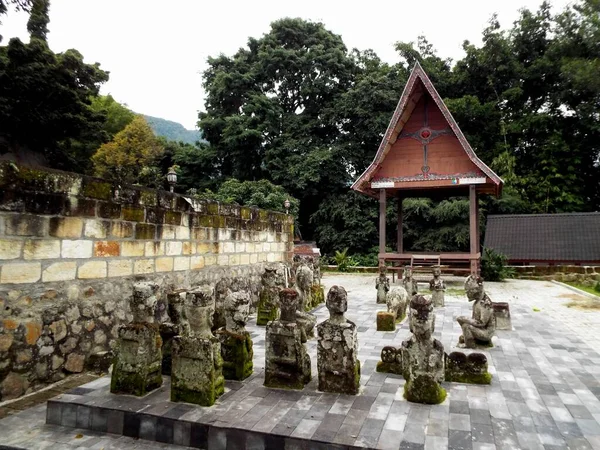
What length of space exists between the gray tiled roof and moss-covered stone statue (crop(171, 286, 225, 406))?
16.7m

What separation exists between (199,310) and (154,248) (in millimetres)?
2657

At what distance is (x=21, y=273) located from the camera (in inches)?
162

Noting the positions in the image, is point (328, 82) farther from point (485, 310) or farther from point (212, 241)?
point (485, 310)

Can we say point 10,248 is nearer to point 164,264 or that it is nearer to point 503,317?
point 164,264

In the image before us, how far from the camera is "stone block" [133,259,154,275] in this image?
564 cm

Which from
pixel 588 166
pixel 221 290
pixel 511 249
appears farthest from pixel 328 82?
pixel 221 290

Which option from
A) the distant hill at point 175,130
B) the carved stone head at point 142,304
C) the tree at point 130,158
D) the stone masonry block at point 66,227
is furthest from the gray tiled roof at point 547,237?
the distant hill at point 175,130

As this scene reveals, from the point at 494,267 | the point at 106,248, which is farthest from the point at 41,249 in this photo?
the point at 494,267

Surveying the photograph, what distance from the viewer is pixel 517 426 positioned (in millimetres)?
3227

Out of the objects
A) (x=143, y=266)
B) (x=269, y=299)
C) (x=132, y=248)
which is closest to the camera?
(x=132, y=248)

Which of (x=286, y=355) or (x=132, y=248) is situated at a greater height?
(x=132, y=248)

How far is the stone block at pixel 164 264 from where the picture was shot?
6.14 metres

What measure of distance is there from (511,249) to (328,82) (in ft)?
51.7

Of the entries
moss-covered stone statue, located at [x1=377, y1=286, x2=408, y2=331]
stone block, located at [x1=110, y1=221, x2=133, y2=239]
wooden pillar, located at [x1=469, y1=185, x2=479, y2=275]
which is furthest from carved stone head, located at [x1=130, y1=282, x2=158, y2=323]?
wooden pillar, located at [x1=469, y1=185, x2=479, y2=275]
